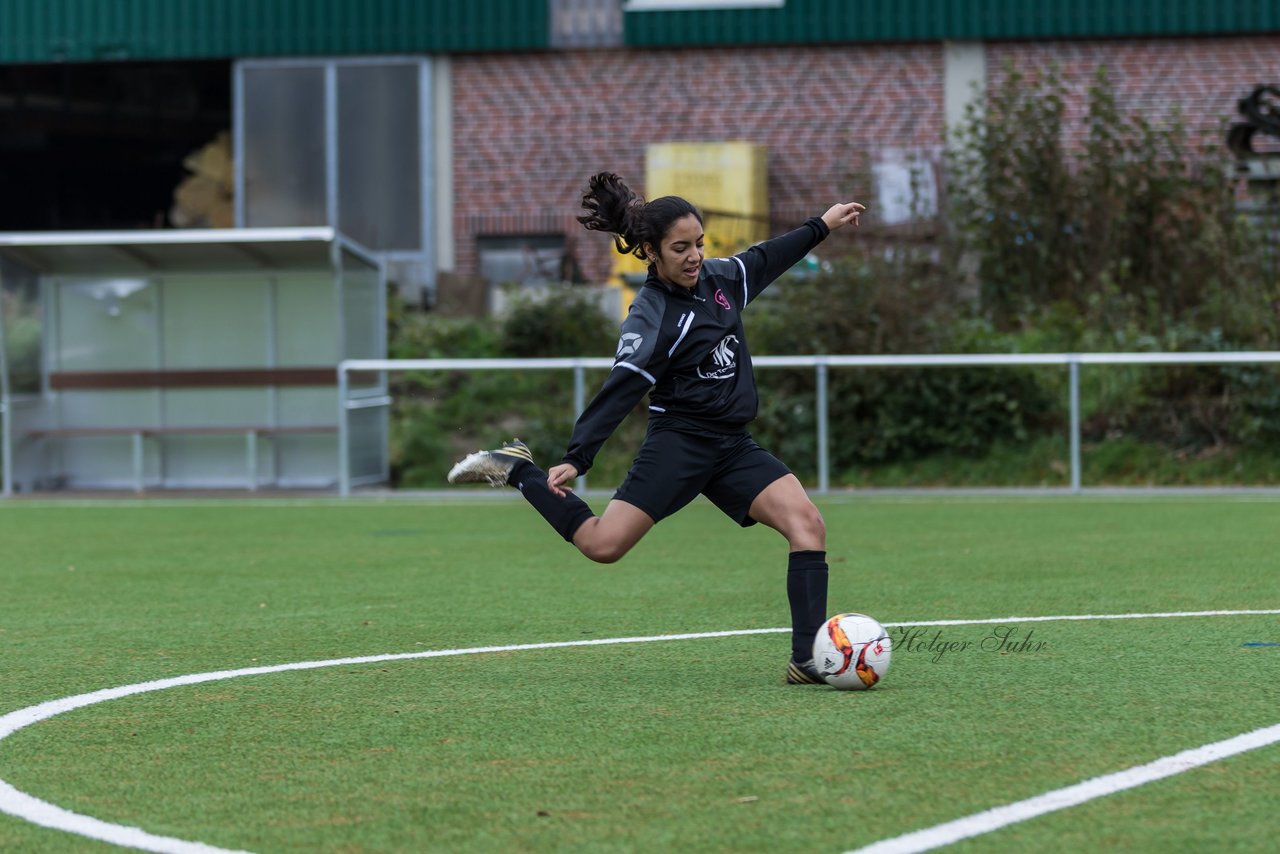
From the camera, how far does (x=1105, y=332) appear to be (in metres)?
18.2

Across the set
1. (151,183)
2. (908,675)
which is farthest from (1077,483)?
(151,183)

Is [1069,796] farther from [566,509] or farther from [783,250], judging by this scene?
[783,250]

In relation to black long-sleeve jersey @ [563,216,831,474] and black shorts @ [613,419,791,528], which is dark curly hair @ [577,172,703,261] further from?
black shorts @ [613,419,791,528]

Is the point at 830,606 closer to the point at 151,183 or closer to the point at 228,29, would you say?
the point at 228,29

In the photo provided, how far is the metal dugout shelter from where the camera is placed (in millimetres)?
18594

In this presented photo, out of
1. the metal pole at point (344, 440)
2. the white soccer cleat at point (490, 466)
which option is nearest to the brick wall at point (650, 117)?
the metal pole at point (344, 440)

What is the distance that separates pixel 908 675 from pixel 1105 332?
12674mm

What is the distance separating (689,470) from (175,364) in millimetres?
13888

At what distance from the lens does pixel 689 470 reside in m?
6.15

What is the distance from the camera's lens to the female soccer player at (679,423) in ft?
19.8

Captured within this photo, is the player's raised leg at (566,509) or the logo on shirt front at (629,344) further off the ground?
the logo on shirt front at (629,344)

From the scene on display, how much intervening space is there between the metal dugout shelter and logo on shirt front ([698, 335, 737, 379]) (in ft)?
40.5

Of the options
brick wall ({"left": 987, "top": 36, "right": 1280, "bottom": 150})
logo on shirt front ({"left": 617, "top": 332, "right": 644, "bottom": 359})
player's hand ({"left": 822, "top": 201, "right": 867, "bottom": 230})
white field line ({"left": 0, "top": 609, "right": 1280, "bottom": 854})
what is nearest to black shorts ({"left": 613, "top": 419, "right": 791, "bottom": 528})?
logo on shirt front ({"left": 617, "top": 332, "right": 644, "bottom": 359})

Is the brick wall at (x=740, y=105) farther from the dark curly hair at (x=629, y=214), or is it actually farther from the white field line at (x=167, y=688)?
the dark curly hair at (x=629, y=214)
